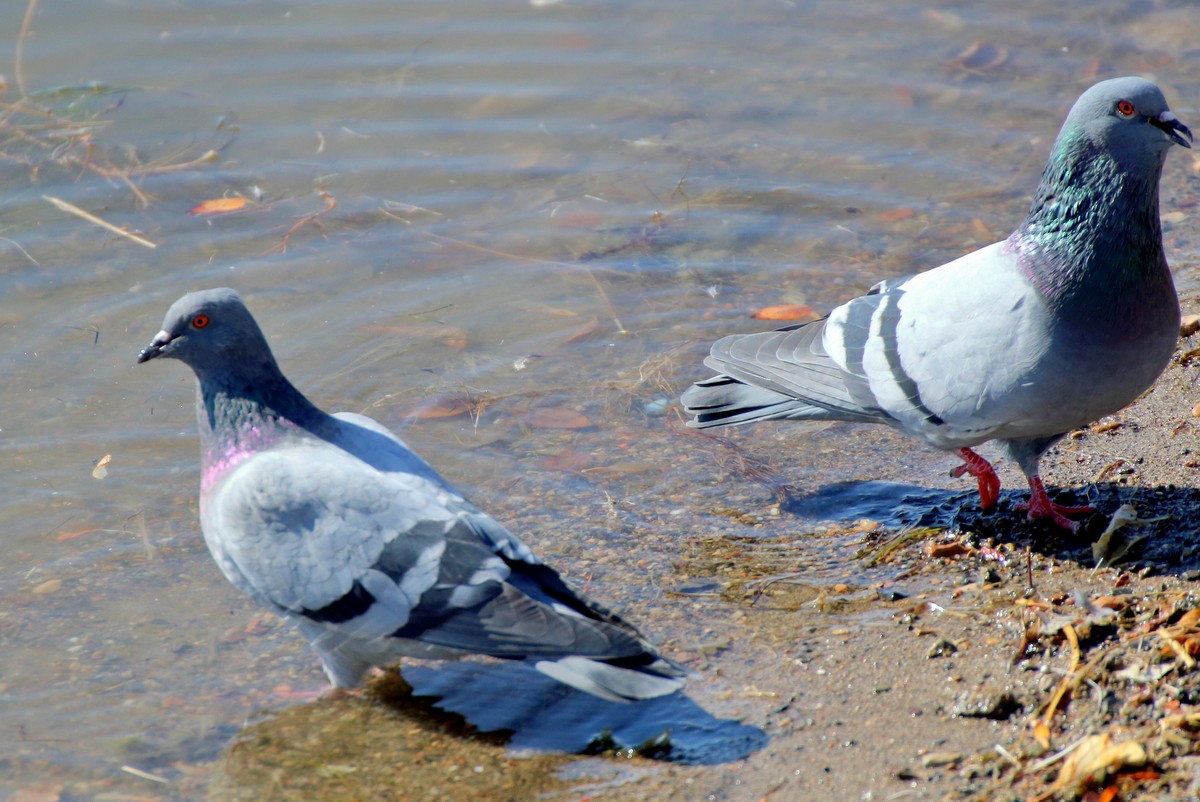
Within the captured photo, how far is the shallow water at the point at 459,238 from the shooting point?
465 centimetres

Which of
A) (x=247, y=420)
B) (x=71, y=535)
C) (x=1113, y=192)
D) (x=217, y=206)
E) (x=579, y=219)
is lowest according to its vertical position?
(x=71, y=535)

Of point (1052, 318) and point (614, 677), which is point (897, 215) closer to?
point (1052, 318)

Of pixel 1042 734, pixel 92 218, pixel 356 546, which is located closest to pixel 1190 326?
pixel 1042 734

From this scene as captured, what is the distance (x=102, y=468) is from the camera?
5434 millimetres

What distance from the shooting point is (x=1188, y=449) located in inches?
187

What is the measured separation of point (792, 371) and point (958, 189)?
3448mm

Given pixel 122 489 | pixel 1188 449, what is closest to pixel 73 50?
pixel 122 489

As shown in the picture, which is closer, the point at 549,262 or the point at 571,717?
the point at 571,717

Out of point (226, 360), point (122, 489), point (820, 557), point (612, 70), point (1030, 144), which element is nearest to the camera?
point (226, 360)

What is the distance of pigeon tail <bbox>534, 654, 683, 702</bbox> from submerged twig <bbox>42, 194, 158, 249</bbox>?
4.46 metres

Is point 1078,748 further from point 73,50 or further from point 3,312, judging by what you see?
point 73,50

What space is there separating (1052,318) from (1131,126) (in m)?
0.72

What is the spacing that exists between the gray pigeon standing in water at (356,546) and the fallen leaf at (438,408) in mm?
1550

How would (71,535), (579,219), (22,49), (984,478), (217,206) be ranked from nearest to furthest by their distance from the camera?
(984,478) → (71,535) → (217,206) → (579,219) → (22,49)
